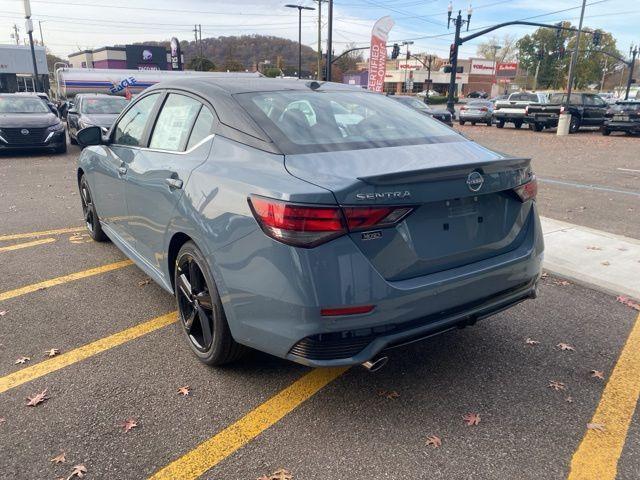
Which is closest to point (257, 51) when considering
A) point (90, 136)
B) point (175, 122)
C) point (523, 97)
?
point (523, 97)

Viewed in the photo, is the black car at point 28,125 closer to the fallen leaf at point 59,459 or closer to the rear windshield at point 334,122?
the rear windshield at point 334,122

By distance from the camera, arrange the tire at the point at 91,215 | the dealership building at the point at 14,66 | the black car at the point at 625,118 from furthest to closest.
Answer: the dealership building at the point at 14,66
the black car at the point at 625,118
the tire at the point at 91,215

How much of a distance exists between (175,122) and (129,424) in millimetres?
1929

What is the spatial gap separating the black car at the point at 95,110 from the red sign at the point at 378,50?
890 centimetres

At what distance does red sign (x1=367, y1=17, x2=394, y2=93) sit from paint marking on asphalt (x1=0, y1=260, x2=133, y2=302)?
1553 centimetres

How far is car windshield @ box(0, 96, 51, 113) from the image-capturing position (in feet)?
45.4

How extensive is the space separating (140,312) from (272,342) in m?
1.88

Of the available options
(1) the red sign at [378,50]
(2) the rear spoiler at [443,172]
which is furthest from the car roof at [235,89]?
(1) the red sign at [378,50]

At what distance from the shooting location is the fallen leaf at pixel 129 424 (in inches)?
102

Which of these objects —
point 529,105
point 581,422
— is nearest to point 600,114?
point 529,105

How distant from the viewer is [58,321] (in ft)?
12.5

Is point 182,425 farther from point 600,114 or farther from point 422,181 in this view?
point 600,114

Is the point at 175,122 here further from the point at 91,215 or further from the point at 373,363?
the point at 91,215

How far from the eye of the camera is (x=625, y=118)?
21750 millimetres
